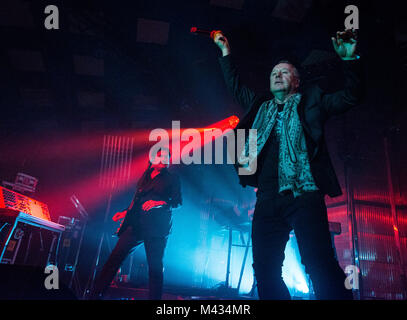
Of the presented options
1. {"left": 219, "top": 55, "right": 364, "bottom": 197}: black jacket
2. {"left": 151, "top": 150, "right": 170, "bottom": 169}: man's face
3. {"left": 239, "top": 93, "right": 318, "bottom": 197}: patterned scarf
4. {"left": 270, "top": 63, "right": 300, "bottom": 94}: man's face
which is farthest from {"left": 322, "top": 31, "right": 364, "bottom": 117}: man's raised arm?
{"left": 151, "top": 150, "right": 170, "bottom": 169}: man's face

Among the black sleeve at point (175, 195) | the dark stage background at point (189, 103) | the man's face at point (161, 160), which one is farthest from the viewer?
the dark stage background at point (189, 103)

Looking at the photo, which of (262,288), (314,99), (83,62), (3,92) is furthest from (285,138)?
(3,92)

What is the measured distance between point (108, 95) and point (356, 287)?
7.38 meters

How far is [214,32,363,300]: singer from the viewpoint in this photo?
1.37m

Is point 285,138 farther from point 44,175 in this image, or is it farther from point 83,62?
point 44,175

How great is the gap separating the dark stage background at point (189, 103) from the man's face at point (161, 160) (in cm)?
218

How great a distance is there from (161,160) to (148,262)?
1438 mm

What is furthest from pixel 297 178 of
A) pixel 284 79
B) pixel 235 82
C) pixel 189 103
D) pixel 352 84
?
pixel 189 103

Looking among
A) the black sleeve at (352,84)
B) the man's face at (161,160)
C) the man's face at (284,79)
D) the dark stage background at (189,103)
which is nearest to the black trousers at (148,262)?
the man's face at (161,160)

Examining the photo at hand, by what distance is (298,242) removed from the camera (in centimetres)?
145

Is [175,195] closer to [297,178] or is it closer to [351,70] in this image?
[297,178]

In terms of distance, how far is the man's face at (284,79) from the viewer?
1.88 metres

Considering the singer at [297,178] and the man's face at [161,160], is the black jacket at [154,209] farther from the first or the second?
the singer at [297,178]

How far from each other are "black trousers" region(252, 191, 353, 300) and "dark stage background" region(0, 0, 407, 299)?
3671 millimetres
